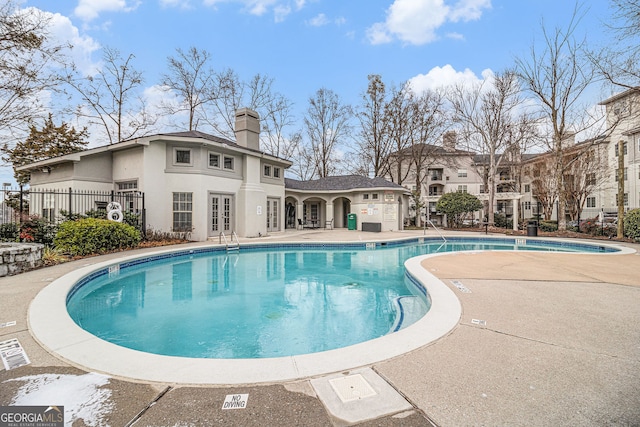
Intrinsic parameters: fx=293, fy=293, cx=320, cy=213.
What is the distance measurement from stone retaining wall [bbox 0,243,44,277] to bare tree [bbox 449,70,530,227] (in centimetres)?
2357

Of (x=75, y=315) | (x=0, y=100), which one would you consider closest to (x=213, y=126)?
(x=0, y=100)

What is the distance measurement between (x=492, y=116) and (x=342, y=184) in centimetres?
1187

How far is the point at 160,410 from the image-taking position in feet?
6.33

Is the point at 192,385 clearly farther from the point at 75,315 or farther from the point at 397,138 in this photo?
the point at 397,138

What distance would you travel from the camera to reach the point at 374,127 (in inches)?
1043

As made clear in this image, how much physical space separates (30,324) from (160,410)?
2828mm

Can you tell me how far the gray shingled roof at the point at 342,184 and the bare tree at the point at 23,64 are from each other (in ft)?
42.1

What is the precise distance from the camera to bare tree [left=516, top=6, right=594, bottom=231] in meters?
16.2

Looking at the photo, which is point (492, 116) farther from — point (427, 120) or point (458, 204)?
point (458, 204)

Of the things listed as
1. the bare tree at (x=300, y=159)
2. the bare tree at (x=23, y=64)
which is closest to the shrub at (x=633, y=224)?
the bare tree at (x=300, y=159)

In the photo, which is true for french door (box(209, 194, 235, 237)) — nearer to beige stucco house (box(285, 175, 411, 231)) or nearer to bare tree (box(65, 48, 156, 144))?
beige stucco house (box(285, 175, 411, 231))

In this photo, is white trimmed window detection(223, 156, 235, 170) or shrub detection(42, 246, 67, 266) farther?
white trimmed window detection(223, 156, 235, 170)

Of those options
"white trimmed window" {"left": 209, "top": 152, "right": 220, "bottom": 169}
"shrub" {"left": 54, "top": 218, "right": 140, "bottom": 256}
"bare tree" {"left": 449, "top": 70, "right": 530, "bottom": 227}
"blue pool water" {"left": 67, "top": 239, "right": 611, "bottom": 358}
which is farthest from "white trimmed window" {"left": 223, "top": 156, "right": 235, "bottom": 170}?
"bare tree" {"left": 449, "top": 70, "right": 530, "bottom": 227}

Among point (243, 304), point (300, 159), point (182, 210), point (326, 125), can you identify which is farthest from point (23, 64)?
point (326, 125)
